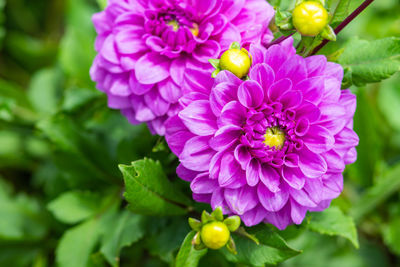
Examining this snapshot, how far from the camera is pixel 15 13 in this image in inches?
104

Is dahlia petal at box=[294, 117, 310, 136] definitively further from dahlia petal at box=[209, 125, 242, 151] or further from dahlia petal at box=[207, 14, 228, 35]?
dahlia petal at box=[207, 14, 228, 35]

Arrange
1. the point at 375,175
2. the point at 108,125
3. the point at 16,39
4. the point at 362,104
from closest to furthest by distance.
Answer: the point at 362,104 → the point at 108,125 → the point at 375,175 → the point at 16,39

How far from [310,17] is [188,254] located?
66 centimetres

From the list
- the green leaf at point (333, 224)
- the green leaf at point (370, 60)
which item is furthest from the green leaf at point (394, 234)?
the green leaf at point (370, 60)

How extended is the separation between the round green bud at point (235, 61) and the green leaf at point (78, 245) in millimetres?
909

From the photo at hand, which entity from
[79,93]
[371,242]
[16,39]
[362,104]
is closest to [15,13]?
[16,39]

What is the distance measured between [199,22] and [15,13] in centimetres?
185

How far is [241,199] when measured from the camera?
3.49 feet

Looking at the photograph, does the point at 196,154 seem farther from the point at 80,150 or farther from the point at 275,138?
the point at 80,150

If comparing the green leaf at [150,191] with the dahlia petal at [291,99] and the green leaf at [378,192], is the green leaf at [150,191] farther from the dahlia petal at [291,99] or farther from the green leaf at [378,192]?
the green leaf at [378,192]

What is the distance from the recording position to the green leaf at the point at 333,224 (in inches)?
51.8

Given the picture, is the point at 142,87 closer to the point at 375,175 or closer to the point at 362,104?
the point at 362,104

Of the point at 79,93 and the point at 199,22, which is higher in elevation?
the point at 199,22

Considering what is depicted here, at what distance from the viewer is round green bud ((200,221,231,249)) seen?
1.01 metres
